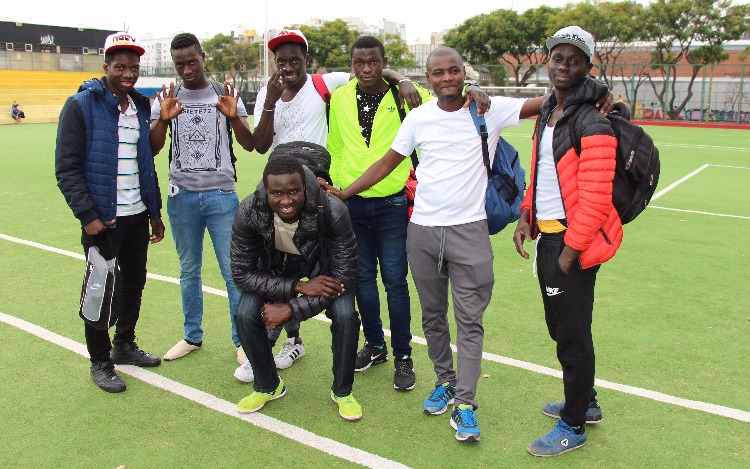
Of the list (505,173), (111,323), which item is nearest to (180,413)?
Result: (111,323)

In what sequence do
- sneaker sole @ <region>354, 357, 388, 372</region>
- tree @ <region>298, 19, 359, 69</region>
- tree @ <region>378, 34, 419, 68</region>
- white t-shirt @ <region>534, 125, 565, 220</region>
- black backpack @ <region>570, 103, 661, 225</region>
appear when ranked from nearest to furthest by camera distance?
black backpack @ <region>570, 103, 661, 225</region>, white t-shirt @ <region>534, 125, 565, 220</region>, sneaker sole @ <region>354, 357, 388, 372</region>, tree @ <region>378, 34, 419, 68</region>, tree @ <region>298, 19, 359, 69</region>

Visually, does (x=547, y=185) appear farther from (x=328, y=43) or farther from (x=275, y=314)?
(x=328, y=43)

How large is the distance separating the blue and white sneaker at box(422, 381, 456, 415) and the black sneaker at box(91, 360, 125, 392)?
200 cm

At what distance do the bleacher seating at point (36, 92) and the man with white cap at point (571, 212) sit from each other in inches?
1405

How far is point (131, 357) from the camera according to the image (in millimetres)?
4770

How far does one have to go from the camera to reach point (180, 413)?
13.4ft

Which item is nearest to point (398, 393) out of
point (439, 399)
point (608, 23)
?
point (439, 399)

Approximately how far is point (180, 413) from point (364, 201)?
5.71ft

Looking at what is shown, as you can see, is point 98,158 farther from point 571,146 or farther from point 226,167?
point 571,146

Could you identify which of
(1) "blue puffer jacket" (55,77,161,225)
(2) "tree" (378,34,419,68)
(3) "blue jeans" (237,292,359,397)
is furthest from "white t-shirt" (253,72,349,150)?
(2) "tree" (378,34,419,68)

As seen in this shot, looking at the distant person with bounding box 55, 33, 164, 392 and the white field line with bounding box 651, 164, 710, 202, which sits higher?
the distant person with bounding box 55, 33, 164, 392

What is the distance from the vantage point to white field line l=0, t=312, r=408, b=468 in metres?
3.58

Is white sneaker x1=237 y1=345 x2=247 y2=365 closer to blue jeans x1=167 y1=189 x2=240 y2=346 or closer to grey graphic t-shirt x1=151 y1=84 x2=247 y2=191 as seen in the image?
blue jeans x1=167 y1=189 x2=240 y2=346

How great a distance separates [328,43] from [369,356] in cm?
5506
